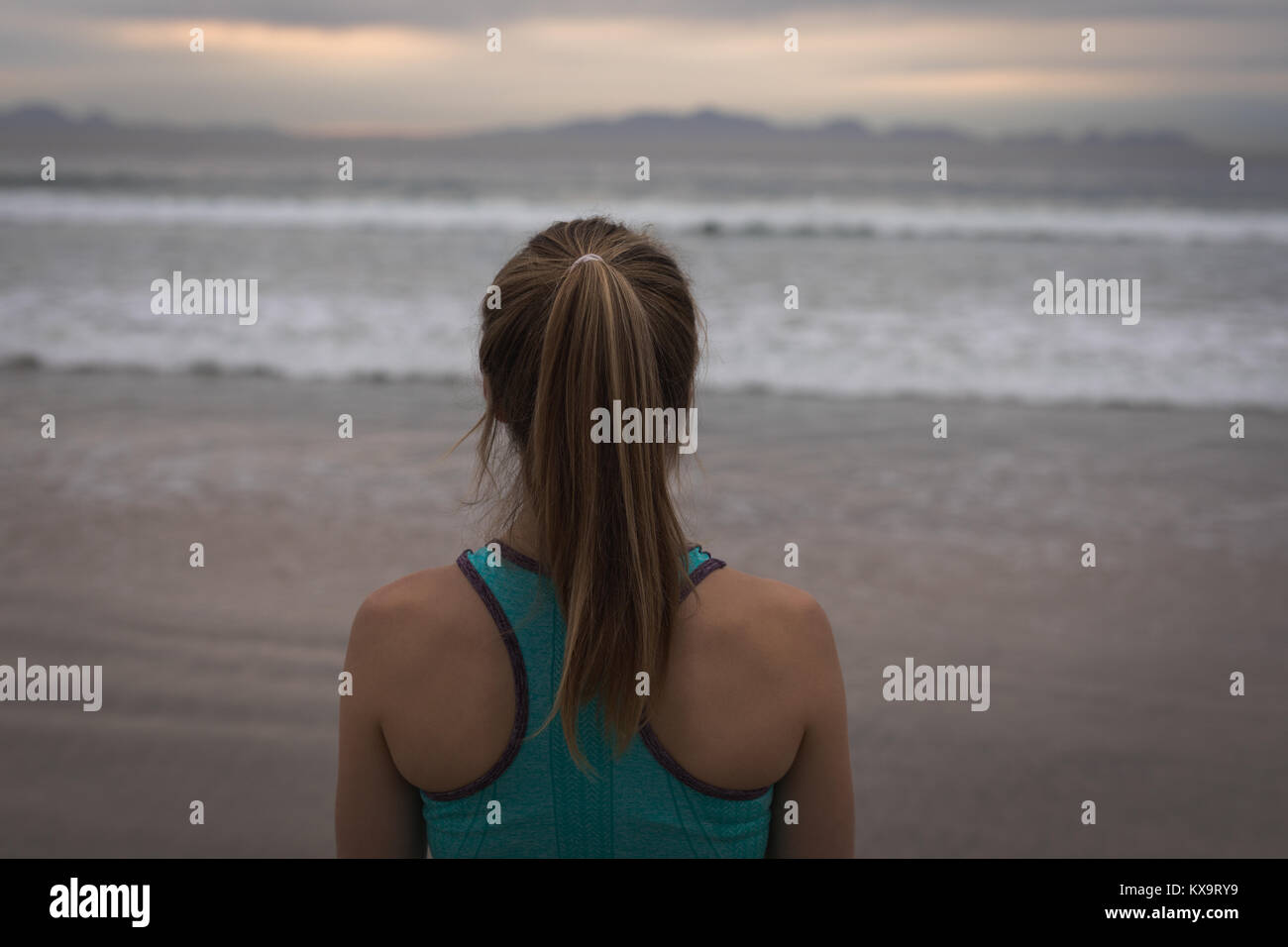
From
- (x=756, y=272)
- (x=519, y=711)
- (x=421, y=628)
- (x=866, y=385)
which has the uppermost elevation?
(x=756, y=272)

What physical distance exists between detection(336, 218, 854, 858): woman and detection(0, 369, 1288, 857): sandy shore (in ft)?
6.51

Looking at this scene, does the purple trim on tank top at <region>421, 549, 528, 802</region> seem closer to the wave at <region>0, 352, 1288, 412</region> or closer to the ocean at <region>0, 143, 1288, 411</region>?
the ocean at <region>0, 143, 1288, 411</region>

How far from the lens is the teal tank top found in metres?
A: 1.38

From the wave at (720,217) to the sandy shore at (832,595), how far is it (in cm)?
1295

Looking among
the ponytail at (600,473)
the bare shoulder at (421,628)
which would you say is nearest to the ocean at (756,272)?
the ponytail at (600,473)

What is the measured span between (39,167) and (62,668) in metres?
39.7

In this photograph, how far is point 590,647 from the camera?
1358mm

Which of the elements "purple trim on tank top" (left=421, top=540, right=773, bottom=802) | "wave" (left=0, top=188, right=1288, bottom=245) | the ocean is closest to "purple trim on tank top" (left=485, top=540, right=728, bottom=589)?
"purple trim on tank top" (left=421, top=540, right=773, bottom=802)

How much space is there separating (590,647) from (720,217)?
74.3 ft

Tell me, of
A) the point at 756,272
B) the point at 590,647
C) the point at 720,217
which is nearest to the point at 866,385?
the point at 756,272

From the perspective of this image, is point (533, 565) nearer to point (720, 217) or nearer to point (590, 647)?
point (590, 647)

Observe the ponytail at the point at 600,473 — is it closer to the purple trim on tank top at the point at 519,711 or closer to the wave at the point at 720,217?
the purple trim on tank top at the point at 519,711

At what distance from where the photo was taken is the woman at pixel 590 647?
53.9 inches
